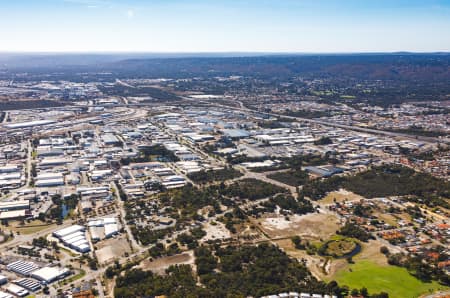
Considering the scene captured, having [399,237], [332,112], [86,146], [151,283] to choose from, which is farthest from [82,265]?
[332,112]

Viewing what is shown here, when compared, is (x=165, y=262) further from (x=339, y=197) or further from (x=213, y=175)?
(x=339, y=197)

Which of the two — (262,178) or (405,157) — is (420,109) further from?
(262,178)

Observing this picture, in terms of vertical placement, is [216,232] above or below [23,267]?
below

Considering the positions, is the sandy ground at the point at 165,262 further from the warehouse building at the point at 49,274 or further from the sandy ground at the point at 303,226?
the sandy ground at the point at 303,226

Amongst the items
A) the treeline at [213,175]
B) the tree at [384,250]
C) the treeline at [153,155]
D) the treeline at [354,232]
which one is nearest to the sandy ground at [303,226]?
the treeline at [354,232]

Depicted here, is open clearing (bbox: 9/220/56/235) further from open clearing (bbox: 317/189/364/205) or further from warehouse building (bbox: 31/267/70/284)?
open clearing (bbox: 317/189/364/205)

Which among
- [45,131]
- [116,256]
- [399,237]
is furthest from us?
[45,131]

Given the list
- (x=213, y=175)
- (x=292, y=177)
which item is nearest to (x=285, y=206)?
(x=292, y=177)
